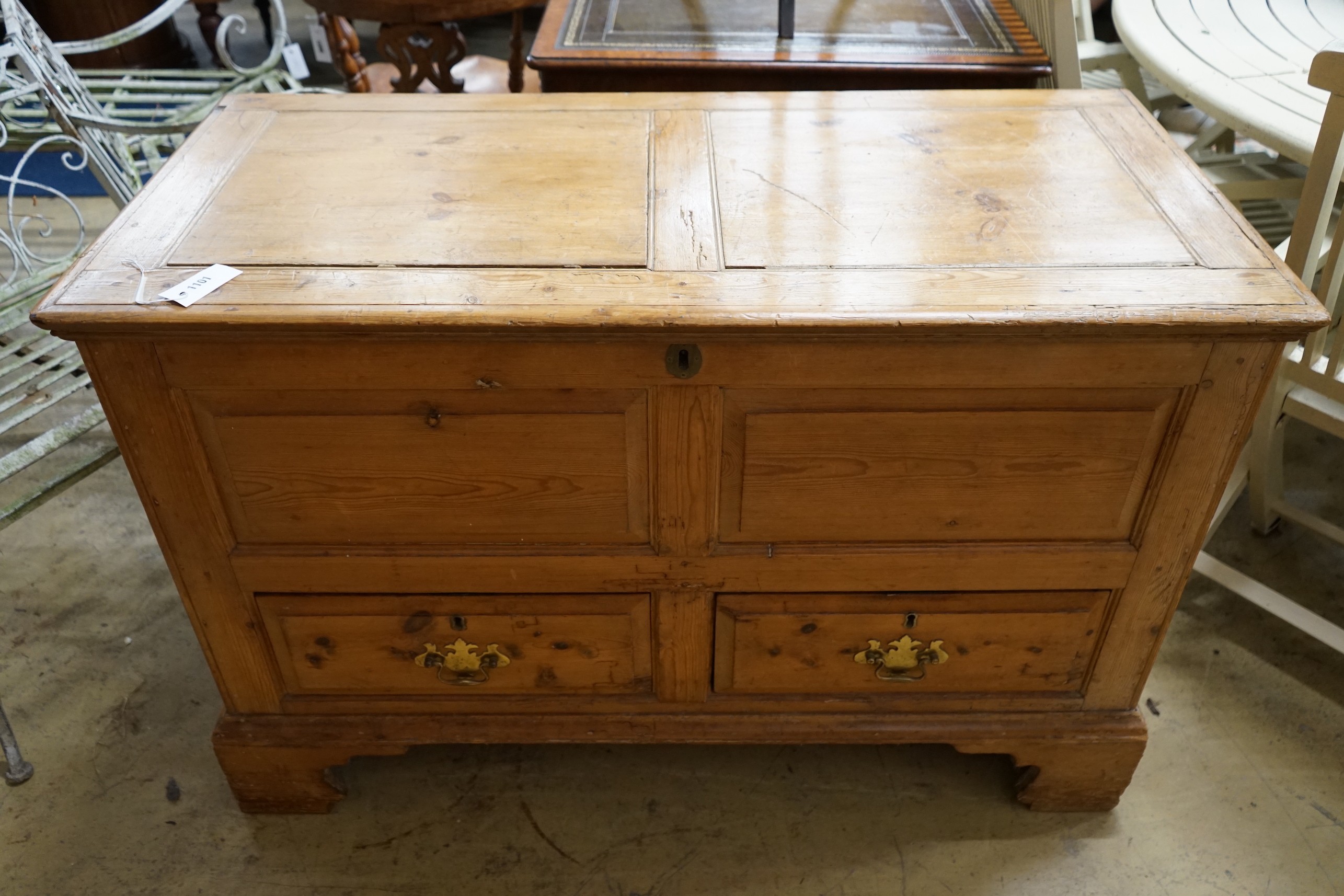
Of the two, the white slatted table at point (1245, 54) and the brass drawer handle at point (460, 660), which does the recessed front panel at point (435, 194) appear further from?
the white slatted table at point (1245, 54)

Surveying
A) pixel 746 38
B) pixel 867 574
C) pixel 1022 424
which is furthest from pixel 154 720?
pixel 746 38

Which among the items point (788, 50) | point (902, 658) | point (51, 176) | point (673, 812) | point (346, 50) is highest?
point (788, 50)

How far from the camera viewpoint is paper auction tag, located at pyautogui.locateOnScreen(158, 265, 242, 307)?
3.30ft

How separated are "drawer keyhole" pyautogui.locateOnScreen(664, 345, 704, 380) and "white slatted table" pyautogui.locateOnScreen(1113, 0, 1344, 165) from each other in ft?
3.28

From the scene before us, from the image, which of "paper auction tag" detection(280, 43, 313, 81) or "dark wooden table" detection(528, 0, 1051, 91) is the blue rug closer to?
"paper auction tag" detection(280, 43, 313, 81)

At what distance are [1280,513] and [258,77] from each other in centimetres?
229

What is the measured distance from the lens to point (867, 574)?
1.24 meters

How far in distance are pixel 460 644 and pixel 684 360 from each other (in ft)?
1.79

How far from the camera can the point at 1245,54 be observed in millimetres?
1677

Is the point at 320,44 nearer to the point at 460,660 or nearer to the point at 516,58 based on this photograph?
the point at 516,58

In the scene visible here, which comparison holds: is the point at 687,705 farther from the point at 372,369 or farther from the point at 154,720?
the point at 154,720

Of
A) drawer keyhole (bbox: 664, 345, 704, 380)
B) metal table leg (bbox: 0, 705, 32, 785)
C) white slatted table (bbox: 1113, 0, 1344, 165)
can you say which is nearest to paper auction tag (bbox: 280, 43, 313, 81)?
metal table leg (bbox: 0, 705, 32, 785)

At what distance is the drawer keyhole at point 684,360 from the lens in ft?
3.40

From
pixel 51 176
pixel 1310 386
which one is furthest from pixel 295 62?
pixel 1310 386
